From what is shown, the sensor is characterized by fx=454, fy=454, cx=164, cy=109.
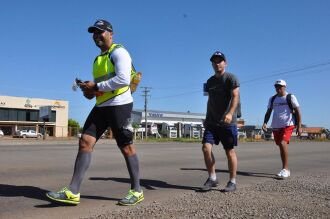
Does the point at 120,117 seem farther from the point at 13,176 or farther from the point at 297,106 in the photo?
the point at 297,106

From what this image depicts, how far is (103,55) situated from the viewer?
5.17 meters

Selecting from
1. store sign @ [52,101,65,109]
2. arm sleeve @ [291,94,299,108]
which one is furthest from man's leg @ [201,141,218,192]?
store sign @ [52,101,65,109]

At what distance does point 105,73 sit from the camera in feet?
16.7

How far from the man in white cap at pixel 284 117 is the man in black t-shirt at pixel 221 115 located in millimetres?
2525

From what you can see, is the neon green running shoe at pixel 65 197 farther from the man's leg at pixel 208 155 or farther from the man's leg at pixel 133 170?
the man's leg at pixel 208 155

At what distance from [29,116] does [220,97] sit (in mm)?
77135

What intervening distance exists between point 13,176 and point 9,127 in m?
72.8

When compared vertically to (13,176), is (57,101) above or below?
above

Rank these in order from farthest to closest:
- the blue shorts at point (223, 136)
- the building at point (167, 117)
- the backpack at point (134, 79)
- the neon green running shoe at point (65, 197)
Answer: the building at point (167, 117)
the blue shorts at point (223, 136)
the backpack at point (134, 79)
the neon green running shoe at point (65, 197)

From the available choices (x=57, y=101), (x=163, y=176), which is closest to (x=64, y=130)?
(x=57, y=101)

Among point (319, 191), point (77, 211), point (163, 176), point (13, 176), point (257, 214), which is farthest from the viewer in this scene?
point (163, 176)

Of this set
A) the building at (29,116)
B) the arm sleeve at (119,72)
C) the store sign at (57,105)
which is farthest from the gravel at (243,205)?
the store sign at (57,105)

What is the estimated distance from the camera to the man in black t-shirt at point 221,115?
6195 mm

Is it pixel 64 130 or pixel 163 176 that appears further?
pixel 64 130
